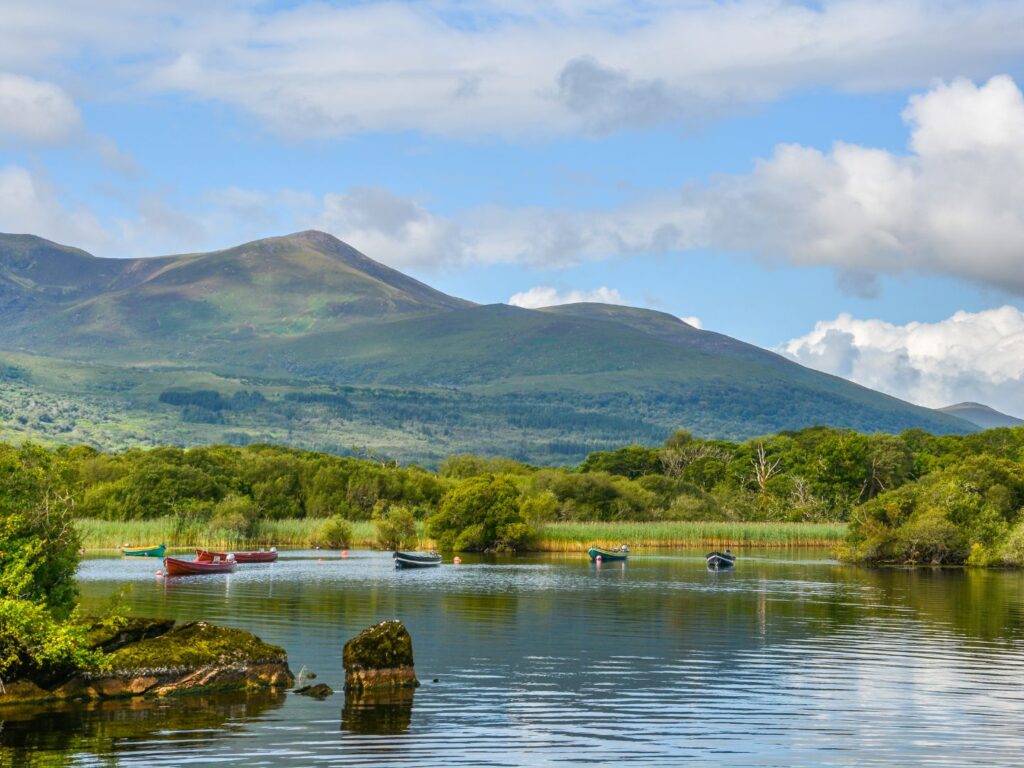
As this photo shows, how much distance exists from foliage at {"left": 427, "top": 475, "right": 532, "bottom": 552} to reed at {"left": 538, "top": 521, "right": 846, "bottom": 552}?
184 inches

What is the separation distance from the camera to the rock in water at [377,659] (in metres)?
34.9

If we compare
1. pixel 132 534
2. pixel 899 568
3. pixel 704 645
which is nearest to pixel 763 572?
pixel 899 568

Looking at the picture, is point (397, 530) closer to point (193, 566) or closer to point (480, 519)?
point (480, 519)

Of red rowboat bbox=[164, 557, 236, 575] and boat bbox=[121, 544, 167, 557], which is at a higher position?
boat bbox=[121, 544, 167, 557]

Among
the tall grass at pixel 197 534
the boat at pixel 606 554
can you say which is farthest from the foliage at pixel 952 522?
the tall grass at pixel 197 534

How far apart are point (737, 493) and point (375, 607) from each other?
109 metres

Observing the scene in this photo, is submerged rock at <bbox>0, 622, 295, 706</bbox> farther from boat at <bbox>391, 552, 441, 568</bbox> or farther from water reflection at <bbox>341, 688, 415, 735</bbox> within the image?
boat at <bbox>391, 552, 441, 568</bbox>

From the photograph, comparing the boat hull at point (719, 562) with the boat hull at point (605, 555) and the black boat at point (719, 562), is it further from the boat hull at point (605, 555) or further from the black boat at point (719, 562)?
the boat hull at point (605, 555)

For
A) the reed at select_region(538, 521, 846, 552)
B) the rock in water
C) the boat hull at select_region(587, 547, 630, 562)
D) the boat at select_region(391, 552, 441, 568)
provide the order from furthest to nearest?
the reed at select_region(538, 521, 846, 552), the boat hull at select_region(587, 547, 630, 562), the boat at select_region(391, 552, 441, 568), the rock in water

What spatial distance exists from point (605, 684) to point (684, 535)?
85.1m

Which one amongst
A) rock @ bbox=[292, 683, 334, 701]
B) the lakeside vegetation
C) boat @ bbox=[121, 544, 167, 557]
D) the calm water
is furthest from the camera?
boat @ bbox=[121, 544, 167, 557]

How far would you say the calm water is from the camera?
27.6m

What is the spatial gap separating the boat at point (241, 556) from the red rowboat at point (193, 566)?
1.14 m

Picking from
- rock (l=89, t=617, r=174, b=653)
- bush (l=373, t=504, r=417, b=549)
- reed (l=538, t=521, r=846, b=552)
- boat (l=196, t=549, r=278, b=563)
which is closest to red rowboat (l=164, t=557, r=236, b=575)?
boat (l=196, t=549, r=278, b=563)
